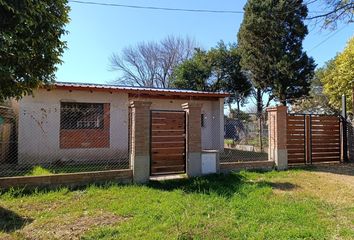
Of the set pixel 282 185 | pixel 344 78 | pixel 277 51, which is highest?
pixel 277 51

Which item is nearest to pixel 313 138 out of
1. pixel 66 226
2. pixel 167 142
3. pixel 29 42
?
pixel 167 142

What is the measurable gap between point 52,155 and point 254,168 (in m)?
7.46

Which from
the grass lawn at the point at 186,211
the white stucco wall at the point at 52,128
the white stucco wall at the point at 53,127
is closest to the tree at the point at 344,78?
the white stucco wall at the point at 53,127

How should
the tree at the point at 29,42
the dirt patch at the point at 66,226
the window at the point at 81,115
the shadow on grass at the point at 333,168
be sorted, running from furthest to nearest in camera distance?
the window at the point at 81,115
the shadow on grass at the point at 333,168
the dirt patch at the point at 66,226
the tree at the point at 29,42

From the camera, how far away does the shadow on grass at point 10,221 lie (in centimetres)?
468

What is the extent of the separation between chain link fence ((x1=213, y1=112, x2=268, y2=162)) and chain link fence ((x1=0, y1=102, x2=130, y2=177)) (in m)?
5.08

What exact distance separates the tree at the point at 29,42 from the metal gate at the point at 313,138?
821cm

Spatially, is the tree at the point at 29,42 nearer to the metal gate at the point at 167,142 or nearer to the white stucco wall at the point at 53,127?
the metal gate at the point at 167,142

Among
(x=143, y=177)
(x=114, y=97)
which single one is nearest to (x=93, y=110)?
(x=114, y=97)

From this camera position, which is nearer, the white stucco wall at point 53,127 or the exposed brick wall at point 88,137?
the white stucco wall at point 53,127

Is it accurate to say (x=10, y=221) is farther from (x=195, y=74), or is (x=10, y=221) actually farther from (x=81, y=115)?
(x=195, y=74)

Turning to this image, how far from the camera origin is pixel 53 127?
1209 centimetres

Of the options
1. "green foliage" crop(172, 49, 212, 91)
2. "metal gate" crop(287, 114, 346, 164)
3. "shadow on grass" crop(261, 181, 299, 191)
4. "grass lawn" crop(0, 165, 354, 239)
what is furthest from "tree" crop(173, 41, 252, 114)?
"grass lawn" crop(0, 165, 354, 239)

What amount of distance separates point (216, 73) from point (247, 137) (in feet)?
32.4
